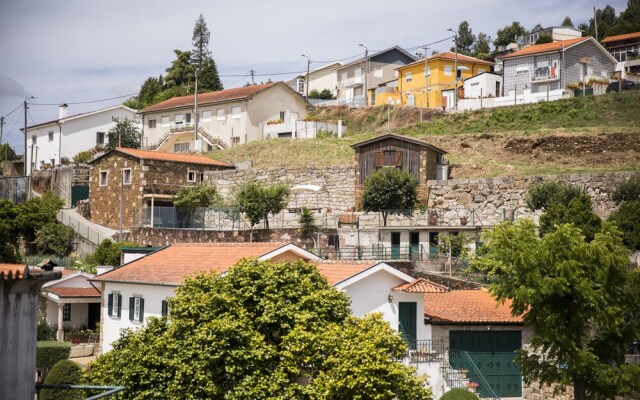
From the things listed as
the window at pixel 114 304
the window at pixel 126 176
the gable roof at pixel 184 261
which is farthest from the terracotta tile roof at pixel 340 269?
the window at pixel 126 176

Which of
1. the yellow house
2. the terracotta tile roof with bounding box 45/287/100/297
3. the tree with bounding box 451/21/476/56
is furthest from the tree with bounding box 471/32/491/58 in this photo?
the terracotta tile roof with bounding box 45/287/100/297

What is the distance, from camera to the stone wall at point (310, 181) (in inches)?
2175

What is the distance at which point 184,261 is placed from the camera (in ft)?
104

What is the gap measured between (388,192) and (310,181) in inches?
322

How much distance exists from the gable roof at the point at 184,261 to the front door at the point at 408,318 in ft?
12.6

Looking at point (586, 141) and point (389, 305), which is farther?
point (586, 141)

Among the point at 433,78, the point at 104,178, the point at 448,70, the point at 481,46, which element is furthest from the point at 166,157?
the point at 481,46

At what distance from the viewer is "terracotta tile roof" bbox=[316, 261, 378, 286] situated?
27281 mm

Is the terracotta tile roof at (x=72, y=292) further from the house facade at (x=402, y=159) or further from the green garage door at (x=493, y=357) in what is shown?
the house facade at (x=402, y=159)

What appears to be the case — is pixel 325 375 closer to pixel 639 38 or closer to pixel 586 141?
pixel 586 141

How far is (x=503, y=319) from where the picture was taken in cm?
2959

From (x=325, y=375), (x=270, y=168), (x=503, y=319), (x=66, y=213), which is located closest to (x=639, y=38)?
(x=270, y=168)

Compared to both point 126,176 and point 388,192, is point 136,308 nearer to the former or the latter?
point 388,192

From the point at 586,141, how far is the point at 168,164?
88.2 ft
